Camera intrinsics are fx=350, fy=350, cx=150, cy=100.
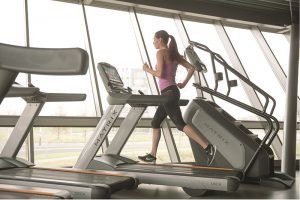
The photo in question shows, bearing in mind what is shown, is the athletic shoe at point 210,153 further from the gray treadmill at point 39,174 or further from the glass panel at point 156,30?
the glass panel at point 156,30

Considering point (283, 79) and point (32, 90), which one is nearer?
point (32, 90)

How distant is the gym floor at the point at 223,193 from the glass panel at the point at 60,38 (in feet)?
5.20

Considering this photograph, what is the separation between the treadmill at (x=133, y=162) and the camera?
273 centimetres

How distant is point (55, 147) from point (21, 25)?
5.39 ft

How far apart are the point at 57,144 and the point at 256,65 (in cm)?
402

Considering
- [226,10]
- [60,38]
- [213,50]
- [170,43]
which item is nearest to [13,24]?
[60,38]

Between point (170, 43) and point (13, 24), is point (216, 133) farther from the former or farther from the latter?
point (13, 24)

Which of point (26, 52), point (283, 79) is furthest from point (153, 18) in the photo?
point (26, 52)

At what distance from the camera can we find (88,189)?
2193mm

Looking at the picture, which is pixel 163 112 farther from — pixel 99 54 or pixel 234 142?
pixel 99 54

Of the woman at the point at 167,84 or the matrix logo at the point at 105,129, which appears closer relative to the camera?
the matrix logo at the point at 105,129

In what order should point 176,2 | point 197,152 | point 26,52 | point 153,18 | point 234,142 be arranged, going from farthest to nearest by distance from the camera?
point 153,18 < point 176,2 < point 197,152 < point 234,142 < point 26,52

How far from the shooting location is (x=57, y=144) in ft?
14.5

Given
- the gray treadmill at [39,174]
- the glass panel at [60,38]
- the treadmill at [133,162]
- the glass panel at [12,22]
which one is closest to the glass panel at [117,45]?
the glass panel at [60,38]
